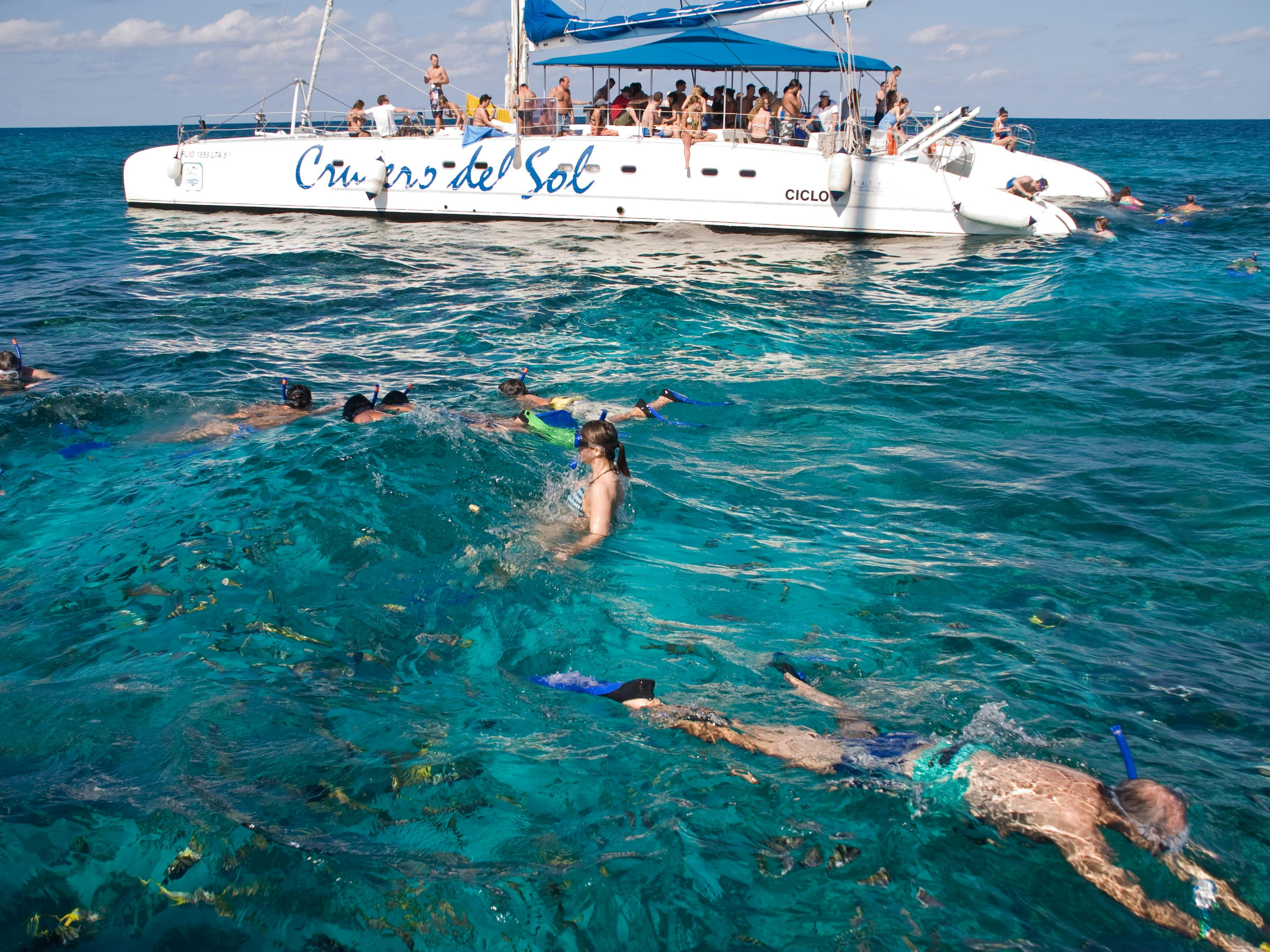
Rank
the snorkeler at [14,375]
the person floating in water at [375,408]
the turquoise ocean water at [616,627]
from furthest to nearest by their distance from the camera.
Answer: the snorkeler at [14,375] < the person floating in water at [375,408] < the turquoise ocean water at [616,627]

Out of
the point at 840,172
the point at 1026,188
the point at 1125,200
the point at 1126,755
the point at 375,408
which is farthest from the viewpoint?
the point at 1125,200

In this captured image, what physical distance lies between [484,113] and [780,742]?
58.6 feet

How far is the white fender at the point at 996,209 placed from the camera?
56.7 feet

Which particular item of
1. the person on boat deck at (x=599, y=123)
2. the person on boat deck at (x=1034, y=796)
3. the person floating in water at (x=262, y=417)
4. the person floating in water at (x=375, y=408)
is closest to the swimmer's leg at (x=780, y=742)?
the person on boat deck at (x=1034, y=796)

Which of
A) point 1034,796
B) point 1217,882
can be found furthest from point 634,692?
point 1217,882

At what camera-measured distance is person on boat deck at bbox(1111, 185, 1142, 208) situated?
22.7 metres

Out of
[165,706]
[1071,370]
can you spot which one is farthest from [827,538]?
[1071,370]

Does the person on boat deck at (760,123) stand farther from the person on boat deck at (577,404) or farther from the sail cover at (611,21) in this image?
the person on boat deck at (577,404)

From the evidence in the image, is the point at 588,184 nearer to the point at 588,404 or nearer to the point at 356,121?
the point at 356,121

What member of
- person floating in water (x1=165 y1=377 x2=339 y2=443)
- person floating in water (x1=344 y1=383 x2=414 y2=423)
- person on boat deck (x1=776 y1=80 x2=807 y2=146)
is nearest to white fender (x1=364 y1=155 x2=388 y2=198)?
person on boat deck (x1=776 y1=80 x2=807 y2=146)

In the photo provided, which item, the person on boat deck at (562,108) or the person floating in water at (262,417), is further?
the person on boat deck at (562,108)

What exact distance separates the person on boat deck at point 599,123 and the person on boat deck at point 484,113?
7.31ft

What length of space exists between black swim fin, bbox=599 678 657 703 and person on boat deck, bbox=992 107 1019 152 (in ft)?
65.4

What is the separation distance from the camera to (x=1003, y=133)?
68.7ft
